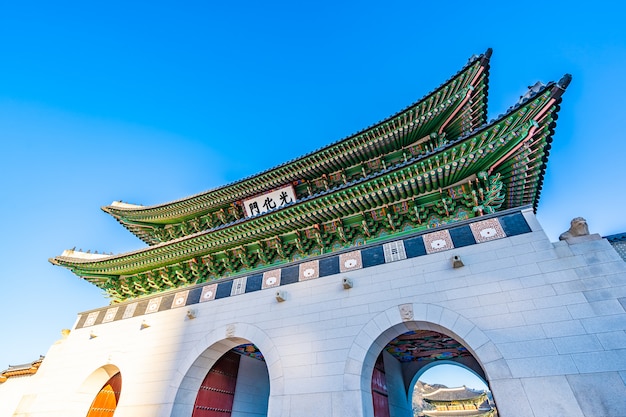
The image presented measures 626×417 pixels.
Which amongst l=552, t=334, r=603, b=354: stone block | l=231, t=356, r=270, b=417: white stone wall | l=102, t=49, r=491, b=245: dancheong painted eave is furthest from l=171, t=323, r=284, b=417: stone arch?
l=552, t=334, r=603, b=354: stone block

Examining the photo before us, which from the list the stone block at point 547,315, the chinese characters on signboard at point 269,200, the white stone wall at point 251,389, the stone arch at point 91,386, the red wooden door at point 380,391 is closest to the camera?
the stone block at point 547,315

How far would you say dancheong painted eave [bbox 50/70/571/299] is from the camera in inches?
272

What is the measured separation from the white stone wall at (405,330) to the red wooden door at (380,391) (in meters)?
A: 0.92

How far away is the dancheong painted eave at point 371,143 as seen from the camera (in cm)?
948

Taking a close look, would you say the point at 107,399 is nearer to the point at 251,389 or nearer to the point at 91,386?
the point at 91,386

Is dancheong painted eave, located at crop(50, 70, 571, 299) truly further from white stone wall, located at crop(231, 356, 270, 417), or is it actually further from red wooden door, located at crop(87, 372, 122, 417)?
red wooden door, located at crop(87, 372, 122, 417)

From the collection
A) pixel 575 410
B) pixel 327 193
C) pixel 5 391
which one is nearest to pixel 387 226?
pixel 327 193

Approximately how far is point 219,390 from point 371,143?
970cm

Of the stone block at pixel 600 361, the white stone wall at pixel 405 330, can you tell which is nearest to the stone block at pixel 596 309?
the white stone wall at pixel 405 330

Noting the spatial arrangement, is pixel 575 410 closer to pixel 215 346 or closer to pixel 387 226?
pixel 387 226

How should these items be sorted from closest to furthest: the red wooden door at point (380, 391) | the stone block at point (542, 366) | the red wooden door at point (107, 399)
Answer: the stone block at point (542, 366) → the red wooden door at point (380, 391) → the red wooden door at point (107, 399)

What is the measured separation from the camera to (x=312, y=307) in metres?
7.89

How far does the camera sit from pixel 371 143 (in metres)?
10.8

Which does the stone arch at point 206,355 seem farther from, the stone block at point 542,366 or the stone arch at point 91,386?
the stone block at point 542,366
